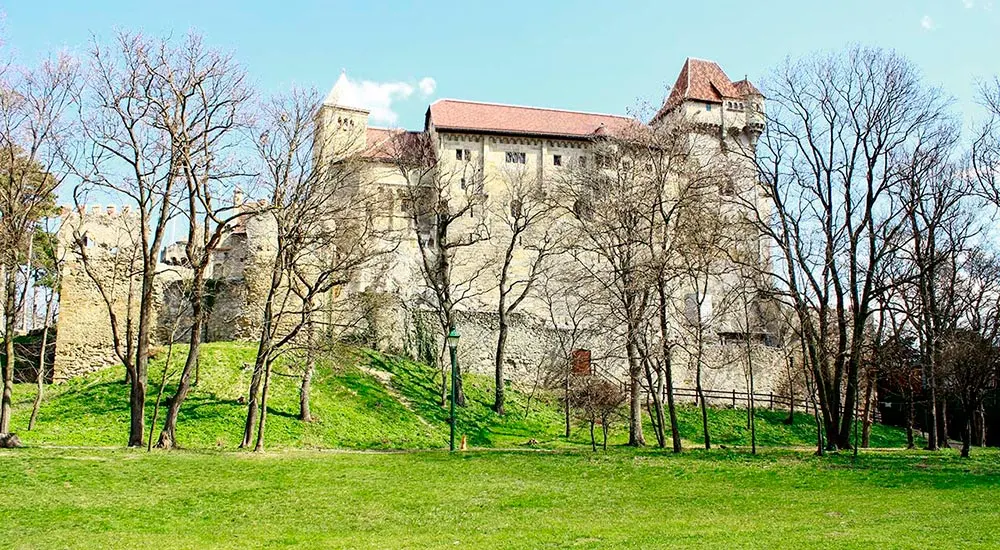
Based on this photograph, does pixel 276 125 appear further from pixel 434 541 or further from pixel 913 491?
pixel 913 491

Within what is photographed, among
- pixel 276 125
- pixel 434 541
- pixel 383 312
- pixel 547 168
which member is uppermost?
pixel 547 168

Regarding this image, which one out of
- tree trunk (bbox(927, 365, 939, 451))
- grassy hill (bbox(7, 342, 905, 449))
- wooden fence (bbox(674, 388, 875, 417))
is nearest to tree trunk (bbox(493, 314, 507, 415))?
grassy hill (bbox(7, 342, 905, 449))

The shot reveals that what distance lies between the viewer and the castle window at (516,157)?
48.8 metres

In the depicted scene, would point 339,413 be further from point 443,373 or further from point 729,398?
point 729,398

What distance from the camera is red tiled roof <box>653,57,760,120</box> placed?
4922 centimetres

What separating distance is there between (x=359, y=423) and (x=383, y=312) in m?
8.64

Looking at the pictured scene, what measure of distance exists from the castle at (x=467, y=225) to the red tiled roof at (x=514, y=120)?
7 cm

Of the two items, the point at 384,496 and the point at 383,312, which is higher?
the point at 383,312

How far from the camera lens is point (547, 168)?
48812 millimetres

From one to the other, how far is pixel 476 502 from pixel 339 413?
14519 millimetres

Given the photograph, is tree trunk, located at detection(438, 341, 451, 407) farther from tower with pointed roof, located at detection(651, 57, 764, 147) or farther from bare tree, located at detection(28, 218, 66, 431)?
tower with pointed roof, located at detection(651, 57, 764, 147)

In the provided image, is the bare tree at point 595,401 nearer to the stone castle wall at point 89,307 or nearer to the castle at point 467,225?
the castle at point 467,225

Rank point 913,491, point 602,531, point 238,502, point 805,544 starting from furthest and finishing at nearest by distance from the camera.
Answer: point 913,491, point 238,502, point 602,531, point 805,544

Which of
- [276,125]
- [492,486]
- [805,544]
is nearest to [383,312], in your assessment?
[276,125]
